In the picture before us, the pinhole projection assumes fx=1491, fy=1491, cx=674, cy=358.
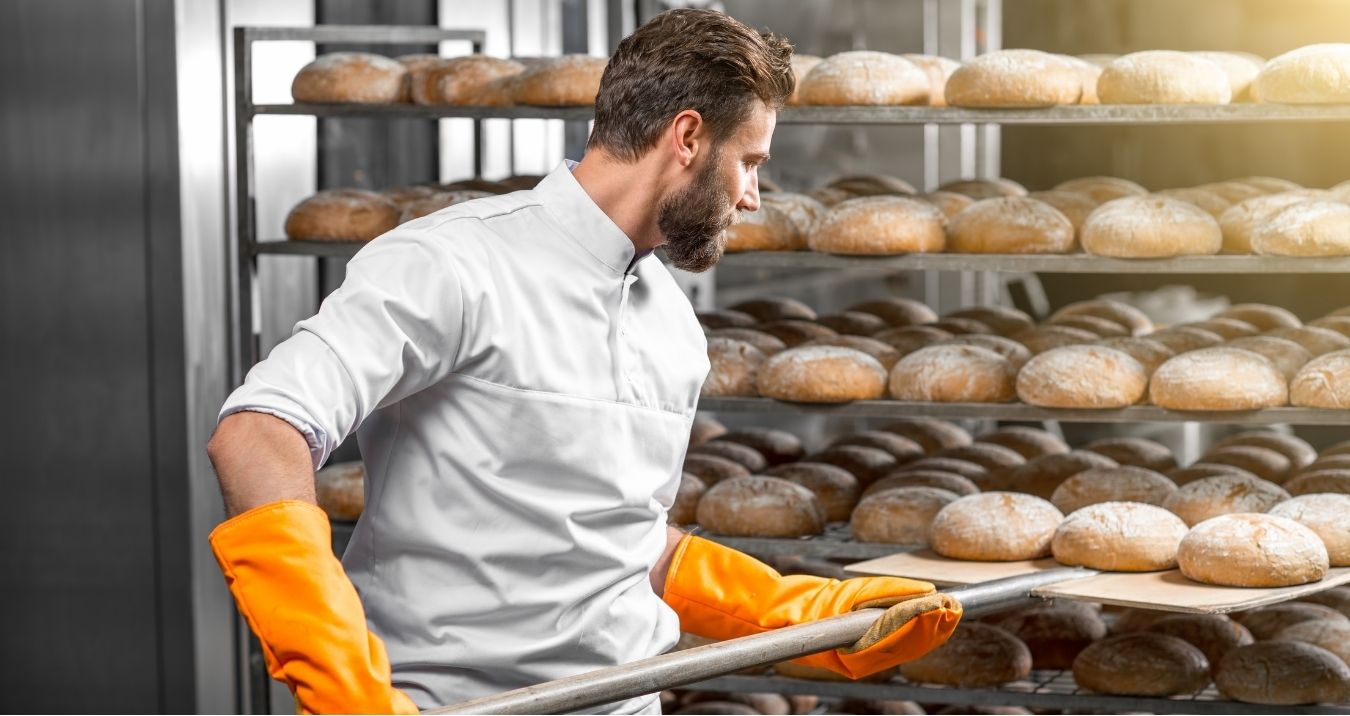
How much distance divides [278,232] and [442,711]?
2543 millimetres

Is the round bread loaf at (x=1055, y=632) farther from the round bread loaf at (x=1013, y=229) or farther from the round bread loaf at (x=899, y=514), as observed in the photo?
the round bread loaf at (x=1013, y=229)

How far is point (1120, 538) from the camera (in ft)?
8.73

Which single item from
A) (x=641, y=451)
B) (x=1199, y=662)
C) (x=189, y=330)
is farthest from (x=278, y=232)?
(x=1199, y=662)

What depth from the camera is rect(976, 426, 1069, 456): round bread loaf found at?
3.65m

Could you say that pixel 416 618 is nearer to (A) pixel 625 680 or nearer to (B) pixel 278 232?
(A) pixel 625 680

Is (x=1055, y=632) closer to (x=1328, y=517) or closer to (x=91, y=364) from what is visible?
(x=1328, y=517)

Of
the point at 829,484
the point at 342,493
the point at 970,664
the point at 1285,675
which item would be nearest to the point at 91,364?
the point at 342,493

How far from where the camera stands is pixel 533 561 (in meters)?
1.80

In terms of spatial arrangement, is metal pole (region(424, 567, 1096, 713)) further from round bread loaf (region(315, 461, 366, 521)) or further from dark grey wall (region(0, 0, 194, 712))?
dark grey wall (region(0, 0, 194, 712))

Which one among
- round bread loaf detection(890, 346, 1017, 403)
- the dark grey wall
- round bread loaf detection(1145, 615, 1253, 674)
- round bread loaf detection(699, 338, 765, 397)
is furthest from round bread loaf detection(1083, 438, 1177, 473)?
the dark grey wall

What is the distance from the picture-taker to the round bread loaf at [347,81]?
10.8ft

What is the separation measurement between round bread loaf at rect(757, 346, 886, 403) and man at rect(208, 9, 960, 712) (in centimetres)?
115

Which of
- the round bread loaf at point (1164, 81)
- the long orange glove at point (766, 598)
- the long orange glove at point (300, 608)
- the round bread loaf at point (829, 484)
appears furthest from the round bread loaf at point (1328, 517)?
the long orange glove at point (300, 608)

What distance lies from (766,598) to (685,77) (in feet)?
2.50
